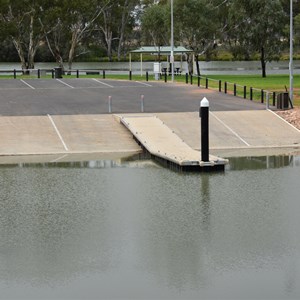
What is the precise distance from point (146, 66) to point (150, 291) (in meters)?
80.1

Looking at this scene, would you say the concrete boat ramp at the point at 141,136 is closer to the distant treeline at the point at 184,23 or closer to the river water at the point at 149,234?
the river water at the point at 149,234

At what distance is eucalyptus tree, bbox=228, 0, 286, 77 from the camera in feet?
238

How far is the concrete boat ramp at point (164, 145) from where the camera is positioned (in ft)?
69.7

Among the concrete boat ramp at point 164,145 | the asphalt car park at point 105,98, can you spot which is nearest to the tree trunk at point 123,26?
the asphalt car park at point 105,98

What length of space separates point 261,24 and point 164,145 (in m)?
50.4

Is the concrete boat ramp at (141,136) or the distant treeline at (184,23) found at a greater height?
the distant treeline at (184,23)

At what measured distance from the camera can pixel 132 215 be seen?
1545cm

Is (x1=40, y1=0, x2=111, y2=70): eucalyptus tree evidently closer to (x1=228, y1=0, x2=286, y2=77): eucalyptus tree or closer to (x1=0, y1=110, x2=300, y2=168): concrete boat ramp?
(x1=228, y1=0, x2=286, y2=77): eucalyptus tree

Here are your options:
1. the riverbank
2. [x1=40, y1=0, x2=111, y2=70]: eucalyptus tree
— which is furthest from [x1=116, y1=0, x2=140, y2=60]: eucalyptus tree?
the riverbank

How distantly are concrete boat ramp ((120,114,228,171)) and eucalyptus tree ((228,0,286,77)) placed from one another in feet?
145

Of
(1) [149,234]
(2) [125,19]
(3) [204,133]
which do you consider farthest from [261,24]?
(1) [149,234]

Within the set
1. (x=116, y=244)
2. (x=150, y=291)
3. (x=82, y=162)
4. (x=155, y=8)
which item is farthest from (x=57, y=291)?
(x=155, y=8)

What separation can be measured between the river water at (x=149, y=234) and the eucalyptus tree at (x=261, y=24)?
52.8 m

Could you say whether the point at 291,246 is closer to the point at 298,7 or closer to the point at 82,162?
the point at 82,162
